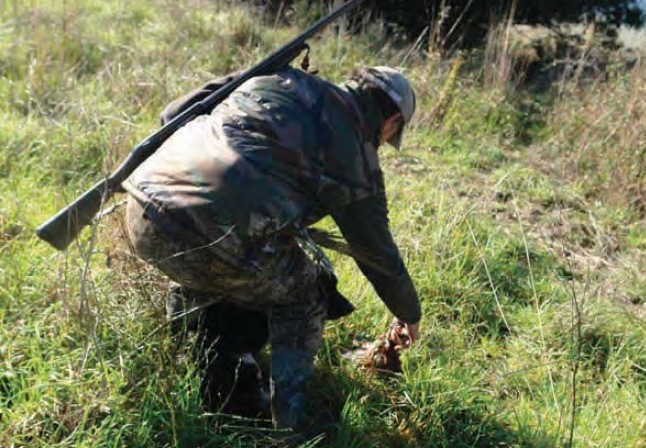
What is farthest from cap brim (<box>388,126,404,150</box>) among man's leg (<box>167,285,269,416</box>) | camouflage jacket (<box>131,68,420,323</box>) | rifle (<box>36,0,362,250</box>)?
man's leg (<box>167,285,269,416</box>)

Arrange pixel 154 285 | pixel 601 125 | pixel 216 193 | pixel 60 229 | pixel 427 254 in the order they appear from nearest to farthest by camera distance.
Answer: pixel 216 193 → pixel 60 229 → pixel 154 285 → pixel 427 254 → pixel 601 125

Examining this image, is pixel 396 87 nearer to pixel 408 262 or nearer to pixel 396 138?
pixel 396 138

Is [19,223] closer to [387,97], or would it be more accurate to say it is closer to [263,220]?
[263,220]

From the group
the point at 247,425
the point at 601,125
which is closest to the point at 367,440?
the point at 247,425

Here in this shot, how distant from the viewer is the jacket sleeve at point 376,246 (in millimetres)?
2410

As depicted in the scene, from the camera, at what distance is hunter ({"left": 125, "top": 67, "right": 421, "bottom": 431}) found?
2258 mm

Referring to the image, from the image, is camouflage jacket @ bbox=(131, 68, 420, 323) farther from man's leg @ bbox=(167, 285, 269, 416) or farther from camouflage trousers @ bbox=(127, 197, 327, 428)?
man's leg @ bbox=(167, 285, 269, 416)

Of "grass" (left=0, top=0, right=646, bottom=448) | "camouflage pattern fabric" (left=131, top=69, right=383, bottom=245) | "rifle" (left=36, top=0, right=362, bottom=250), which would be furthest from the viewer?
"grass" (left=0, top=0, right=646, bottom=448)

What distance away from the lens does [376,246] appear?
243cm

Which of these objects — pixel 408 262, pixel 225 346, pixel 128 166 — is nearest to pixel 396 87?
pixel 128 166

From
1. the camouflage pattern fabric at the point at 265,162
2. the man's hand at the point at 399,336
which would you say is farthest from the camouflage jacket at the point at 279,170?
the man's hand at the point at 399,336

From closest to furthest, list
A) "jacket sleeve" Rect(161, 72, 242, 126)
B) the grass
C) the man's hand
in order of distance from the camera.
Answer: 1. the grass
2. "jacket sleeve" Rect(161, 72, 242, 126)
3. the man's hand

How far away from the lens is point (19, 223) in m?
3.40

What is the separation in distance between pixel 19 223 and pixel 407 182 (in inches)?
91.5
